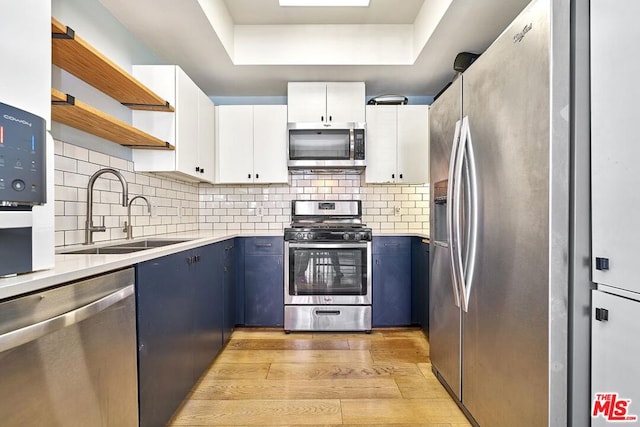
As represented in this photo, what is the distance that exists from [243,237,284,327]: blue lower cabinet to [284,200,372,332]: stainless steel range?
9 centimetres

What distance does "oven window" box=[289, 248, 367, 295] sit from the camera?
296cm

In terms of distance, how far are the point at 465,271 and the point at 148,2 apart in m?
2.31

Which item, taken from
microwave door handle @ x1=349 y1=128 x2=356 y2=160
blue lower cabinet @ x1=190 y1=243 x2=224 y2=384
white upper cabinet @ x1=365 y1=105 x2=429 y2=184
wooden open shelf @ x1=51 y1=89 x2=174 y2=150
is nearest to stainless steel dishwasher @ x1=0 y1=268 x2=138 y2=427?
blue lower cabinet @ x1=190 y1=243 x2=224 y2=384

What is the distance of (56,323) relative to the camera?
0.91 m

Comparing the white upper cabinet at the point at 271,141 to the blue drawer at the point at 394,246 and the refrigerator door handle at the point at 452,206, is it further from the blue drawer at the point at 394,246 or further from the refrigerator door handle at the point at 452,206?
the refrigerator door handle at the point at 452,206

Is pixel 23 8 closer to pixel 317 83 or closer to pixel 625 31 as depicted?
pixel 625 31

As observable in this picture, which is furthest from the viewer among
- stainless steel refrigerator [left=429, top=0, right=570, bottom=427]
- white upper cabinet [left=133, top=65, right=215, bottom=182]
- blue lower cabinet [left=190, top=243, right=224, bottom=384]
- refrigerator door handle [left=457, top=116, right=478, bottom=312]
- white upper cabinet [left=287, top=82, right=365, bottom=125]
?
white upper cabinet [left=287, top=82, right=365, bottom=125]

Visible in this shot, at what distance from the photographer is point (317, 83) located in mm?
3215

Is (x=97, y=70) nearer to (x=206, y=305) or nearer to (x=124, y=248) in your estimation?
(x=124, y=248)

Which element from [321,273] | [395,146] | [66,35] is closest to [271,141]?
[395,146]

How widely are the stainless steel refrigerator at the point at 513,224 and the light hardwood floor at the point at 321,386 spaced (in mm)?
290

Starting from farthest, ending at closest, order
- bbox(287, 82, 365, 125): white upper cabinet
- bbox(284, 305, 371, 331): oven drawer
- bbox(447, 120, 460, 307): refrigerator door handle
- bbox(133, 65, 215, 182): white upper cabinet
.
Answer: bbox(287, 82, 365, 125): white upper cabinet
bbox(284, 305, 371, 331): oven drawer
bbox(133, 65, 215, 182): white upper cabinet
bbox(447, 120, 460, 307): refrigerator door handle

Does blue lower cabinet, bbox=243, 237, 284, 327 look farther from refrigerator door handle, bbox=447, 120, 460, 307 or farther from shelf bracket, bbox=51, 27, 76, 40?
shelf bracket, bbox=51, 27, 76, 40

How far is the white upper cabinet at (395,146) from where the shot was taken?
3.29 meters
